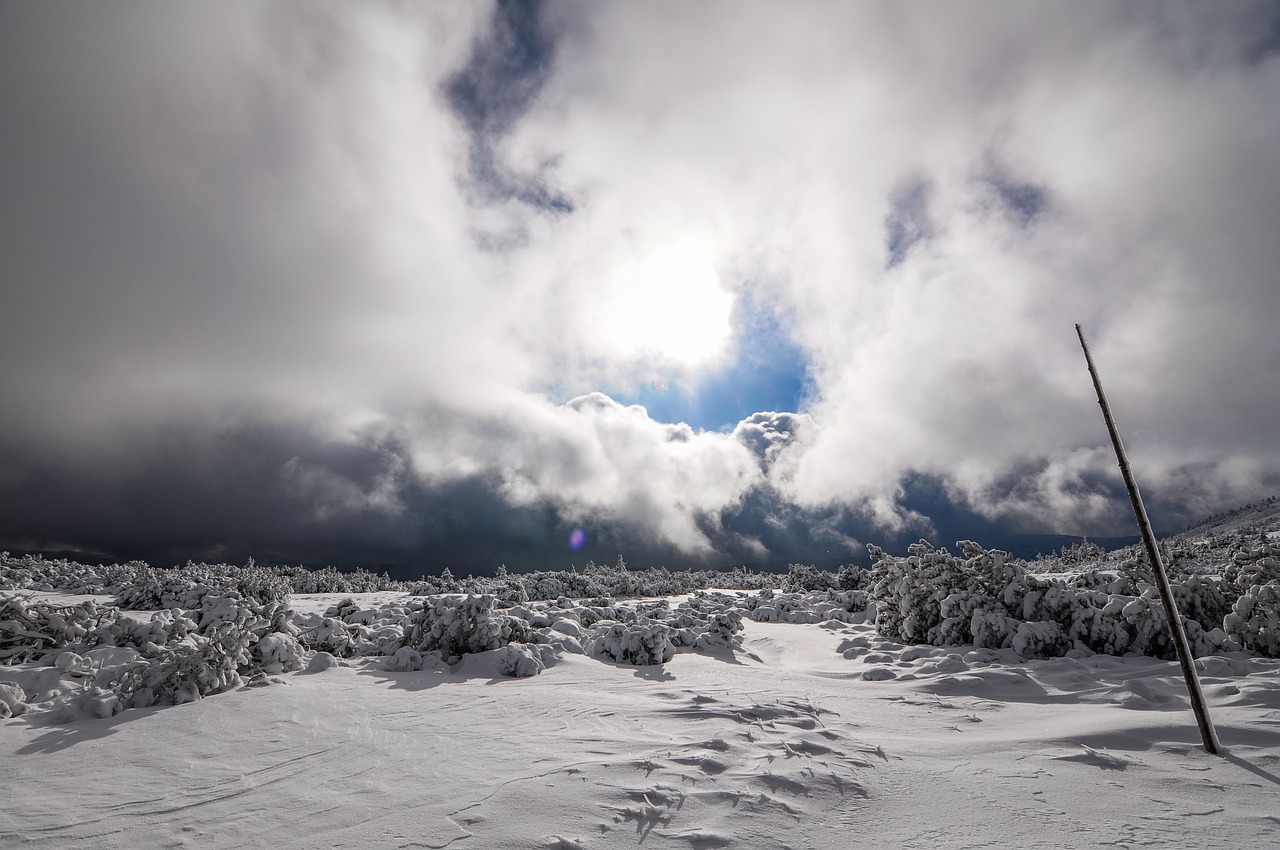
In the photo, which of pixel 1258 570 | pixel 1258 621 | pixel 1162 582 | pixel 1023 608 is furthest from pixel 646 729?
pixel 1258 570

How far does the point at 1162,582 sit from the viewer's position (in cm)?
394

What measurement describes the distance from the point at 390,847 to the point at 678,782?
1.94 meters

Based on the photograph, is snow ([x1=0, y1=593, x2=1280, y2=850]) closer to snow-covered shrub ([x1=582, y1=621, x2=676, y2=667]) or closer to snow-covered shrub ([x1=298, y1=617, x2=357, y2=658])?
snow-covered shrub ([x1=298, y1=617, x2=357, y2=658])

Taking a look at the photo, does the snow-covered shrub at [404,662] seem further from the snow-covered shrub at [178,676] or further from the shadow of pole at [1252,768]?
the shadow of pole at [1252,768]

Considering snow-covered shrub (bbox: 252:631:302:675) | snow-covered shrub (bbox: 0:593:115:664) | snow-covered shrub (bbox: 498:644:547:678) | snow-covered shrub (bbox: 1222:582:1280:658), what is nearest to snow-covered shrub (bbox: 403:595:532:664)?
snow-covered shrub (bbox: 498:644:547:678)

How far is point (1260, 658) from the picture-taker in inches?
273

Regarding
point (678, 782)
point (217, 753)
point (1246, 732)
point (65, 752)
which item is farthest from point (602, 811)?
point (1246, 732)

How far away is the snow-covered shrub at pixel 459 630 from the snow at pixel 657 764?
155cm

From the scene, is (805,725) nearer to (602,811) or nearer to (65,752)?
(602,811)

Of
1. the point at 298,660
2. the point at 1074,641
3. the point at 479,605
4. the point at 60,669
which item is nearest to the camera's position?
the point at 60,669

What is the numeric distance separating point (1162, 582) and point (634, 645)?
7114mm

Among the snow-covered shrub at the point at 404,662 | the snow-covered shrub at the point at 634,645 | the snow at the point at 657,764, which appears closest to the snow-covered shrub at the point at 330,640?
the snow-covered shrub at the point at 404,662

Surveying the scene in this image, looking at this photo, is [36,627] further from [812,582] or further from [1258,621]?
[812,582]

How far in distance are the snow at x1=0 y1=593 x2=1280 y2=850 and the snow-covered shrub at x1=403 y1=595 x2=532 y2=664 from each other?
5.08ft
